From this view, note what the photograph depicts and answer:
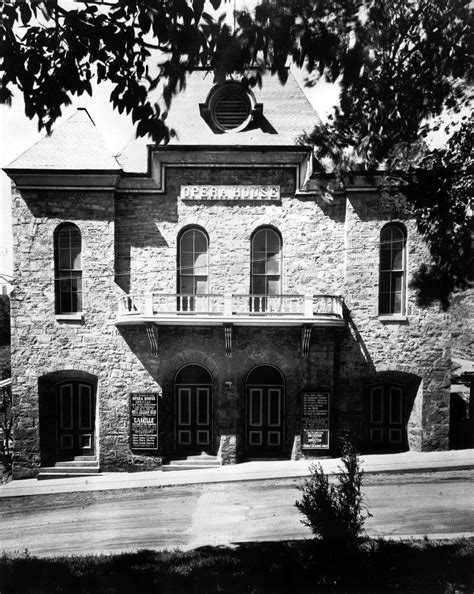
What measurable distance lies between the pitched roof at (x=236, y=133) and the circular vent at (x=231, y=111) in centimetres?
27

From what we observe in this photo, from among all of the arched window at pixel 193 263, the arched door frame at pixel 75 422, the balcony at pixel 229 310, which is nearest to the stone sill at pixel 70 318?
the balcony at pixel 229 310

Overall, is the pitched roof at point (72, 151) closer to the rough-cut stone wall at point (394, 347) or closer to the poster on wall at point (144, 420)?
the poster on wall at point (144, 420)

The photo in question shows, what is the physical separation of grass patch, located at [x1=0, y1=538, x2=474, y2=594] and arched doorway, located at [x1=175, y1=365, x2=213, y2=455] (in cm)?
517

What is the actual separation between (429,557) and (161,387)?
7706 millimetres

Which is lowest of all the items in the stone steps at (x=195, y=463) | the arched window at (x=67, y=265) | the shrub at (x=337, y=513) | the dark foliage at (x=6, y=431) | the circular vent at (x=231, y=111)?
the stone steps at (x=195, y=463)

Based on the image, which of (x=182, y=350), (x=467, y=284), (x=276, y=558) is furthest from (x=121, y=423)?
(x=467, y=284)

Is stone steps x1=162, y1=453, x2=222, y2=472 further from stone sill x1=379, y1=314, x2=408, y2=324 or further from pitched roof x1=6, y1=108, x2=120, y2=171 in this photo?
pitched roof x1=6, y1=108, x2=120, y2=171

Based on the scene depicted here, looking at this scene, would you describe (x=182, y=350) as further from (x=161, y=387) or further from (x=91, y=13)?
(x=91, y=13)

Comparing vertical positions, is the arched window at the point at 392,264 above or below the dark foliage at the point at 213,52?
below

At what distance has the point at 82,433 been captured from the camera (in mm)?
12008

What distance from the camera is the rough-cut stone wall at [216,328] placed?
11641mm

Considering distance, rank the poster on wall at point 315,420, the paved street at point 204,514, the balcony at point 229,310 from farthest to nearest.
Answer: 1. the poster on wall at point 315,420
2. the balcony at point 229,310
3. the paved street at point 204,514

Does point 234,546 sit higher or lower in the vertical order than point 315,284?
lower

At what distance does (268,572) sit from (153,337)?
22.6 ft
